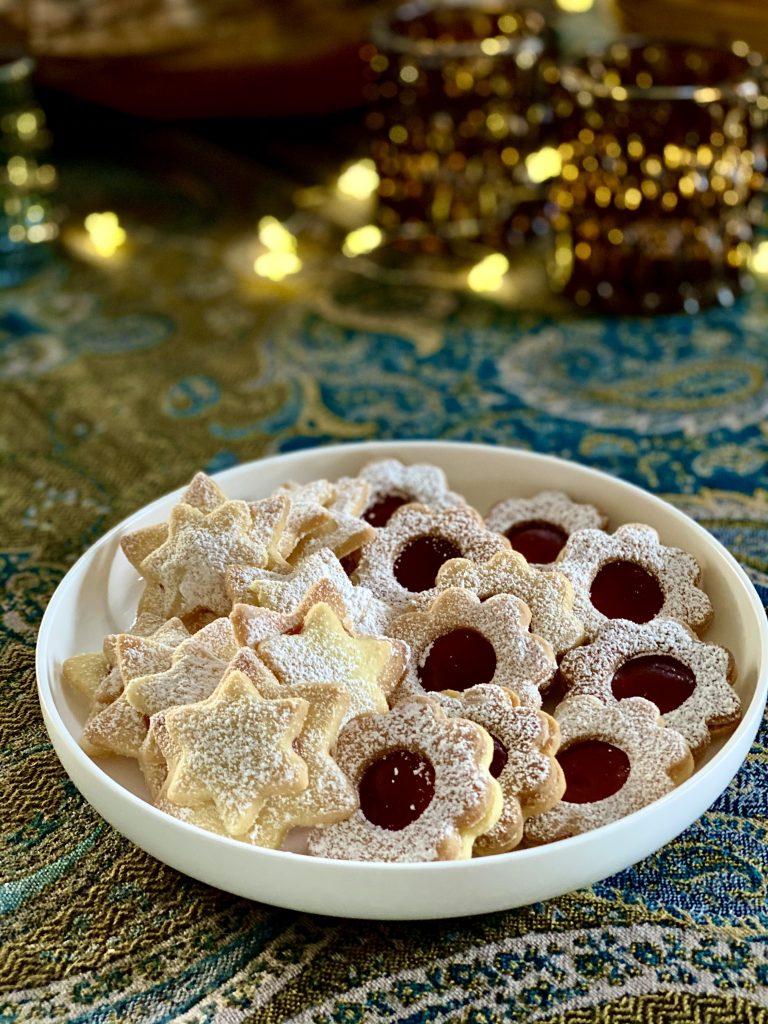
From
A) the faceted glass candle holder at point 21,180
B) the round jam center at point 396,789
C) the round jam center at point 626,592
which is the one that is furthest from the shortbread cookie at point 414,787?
the faceted glass candle holder at point 21,180

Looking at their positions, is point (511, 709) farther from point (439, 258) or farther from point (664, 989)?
point (439, 258)

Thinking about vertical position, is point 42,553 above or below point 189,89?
below

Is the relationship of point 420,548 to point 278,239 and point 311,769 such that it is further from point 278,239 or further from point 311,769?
point 278,239

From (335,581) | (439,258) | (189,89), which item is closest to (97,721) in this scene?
(335,581)

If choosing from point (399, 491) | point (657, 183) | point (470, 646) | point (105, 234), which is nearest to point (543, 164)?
point (657, 183)

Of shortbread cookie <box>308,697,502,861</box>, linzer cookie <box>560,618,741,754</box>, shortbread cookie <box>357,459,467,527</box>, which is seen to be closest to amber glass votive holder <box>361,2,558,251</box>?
shortbread cookie <box>357,459,467,527</box>

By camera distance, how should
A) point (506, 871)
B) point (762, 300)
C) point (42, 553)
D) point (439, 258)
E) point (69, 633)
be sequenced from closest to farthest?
point (506, 871) < point (69, 633) < point (42, 553) < point (762, 300) < point (439, 258)

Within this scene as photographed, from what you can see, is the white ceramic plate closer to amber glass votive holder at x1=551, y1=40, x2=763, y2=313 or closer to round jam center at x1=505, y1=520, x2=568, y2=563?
round jam center at x1=505, y1=520, x2=568, y2=563
